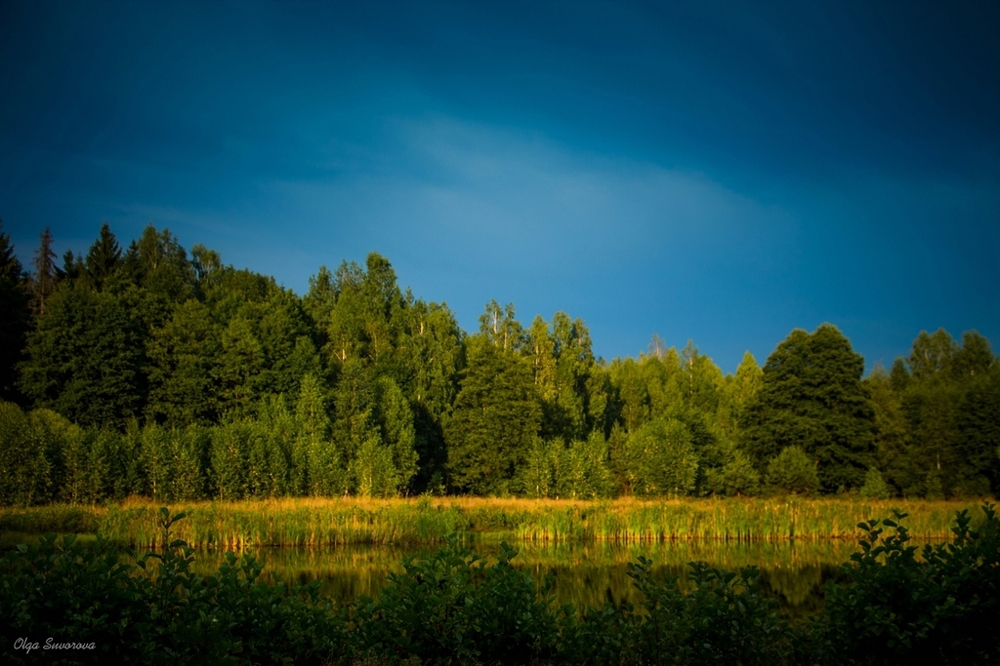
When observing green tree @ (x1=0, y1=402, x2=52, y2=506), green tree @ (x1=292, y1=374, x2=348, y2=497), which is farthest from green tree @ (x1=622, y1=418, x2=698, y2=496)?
green tree @ (x1=0, y1=402, x2=52, y2=506)

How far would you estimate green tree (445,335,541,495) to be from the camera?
4916 centimetres

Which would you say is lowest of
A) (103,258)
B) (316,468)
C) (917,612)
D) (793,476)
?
(793,476)

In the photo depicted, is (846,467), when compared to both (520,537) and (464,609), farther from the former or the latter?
(464,609)

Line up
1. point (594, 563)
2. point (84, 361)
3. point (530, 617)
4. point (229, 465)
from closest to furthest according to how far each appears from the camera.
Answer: point (530, 617) < point (594, 563) < point (229, 465) < point (84, 361)

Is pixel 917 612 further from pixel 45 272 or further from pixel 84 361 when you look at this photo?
pixel 45 272

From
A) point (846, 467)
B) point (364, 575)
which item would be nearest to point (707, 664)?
point (364, 575)

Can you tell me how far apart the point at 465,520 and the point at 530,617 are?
25.5 metres

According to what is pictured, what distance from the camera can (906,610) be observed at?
686cm

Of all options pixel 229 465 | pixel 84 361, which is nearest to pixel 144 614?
pixel 229 465

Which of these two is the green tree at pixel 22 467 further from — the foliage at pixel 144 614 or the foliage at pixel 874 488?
the foliage at pixel 874 488

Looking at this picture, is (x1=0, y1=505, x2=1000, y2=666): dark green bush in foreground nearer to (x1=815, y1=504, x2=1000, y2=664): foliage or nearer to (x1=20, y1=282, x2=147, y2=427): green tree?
(x1=815, y1=504, x2=1000, y2=664): foliage

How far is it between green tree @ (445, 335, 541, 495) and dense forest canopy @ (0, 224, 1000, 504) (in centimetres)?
Answer: 15

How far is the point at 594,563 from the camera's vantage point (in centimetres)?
2314

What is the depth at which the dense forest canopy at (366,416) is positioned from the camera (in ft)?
121
